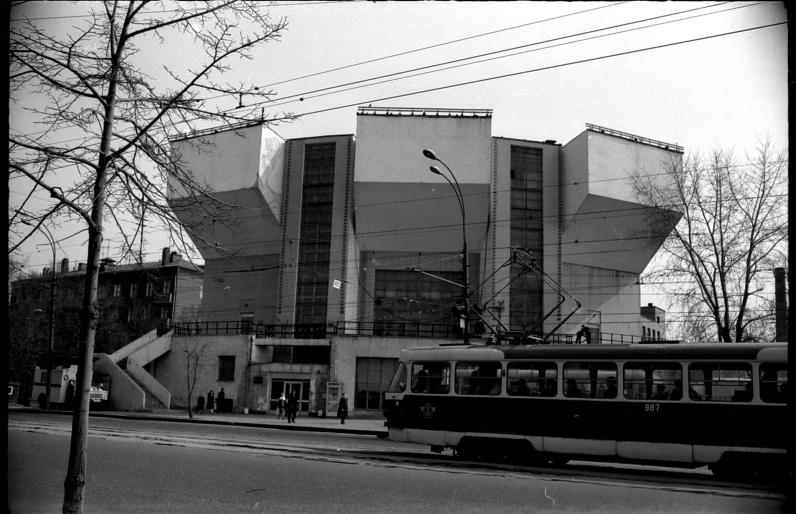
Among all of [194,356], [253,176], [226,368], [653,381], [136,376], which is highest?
[253,176]

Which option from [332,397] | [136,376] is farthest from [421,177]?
[136,376]

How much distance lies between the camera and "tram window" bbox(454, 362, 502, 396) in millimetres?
17047

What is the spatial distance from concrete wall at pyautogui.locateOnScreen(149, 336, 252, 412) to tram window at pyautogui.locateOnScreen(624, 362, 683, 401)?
103 ft

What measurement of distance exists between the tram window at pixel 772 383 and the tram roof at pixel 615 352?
17 cm

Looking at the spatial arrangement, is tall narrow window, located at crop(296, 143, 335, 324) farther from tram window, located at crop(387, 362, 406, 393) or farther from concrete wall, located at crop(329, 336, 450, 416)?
tram window, located at crop(387, 362, 406, 393)

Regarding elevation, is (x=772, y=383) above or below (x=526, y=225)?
below

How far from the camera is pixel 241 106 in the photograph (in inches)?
297

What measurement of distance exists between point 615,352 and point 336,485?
23.5ft

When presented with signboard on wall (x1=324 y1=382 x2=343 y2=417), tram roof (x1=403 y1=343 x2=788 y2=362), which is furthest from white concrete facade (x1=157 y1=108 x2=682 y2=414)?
tram roof (x1=403 y1=343 x2=788 y2=362)

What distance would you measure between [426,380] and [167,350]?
32207mm

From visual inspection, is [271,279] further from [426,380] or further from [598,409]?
[598,409]

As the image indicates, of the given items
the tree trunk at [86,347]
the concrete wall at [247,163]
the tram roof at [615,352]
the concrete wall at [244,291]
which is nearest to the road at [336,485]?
the tree trunk at [86,347]

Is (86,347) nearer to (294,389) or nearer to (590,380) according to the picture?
(590,380)

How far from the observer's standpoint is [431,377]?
59.0 ft
